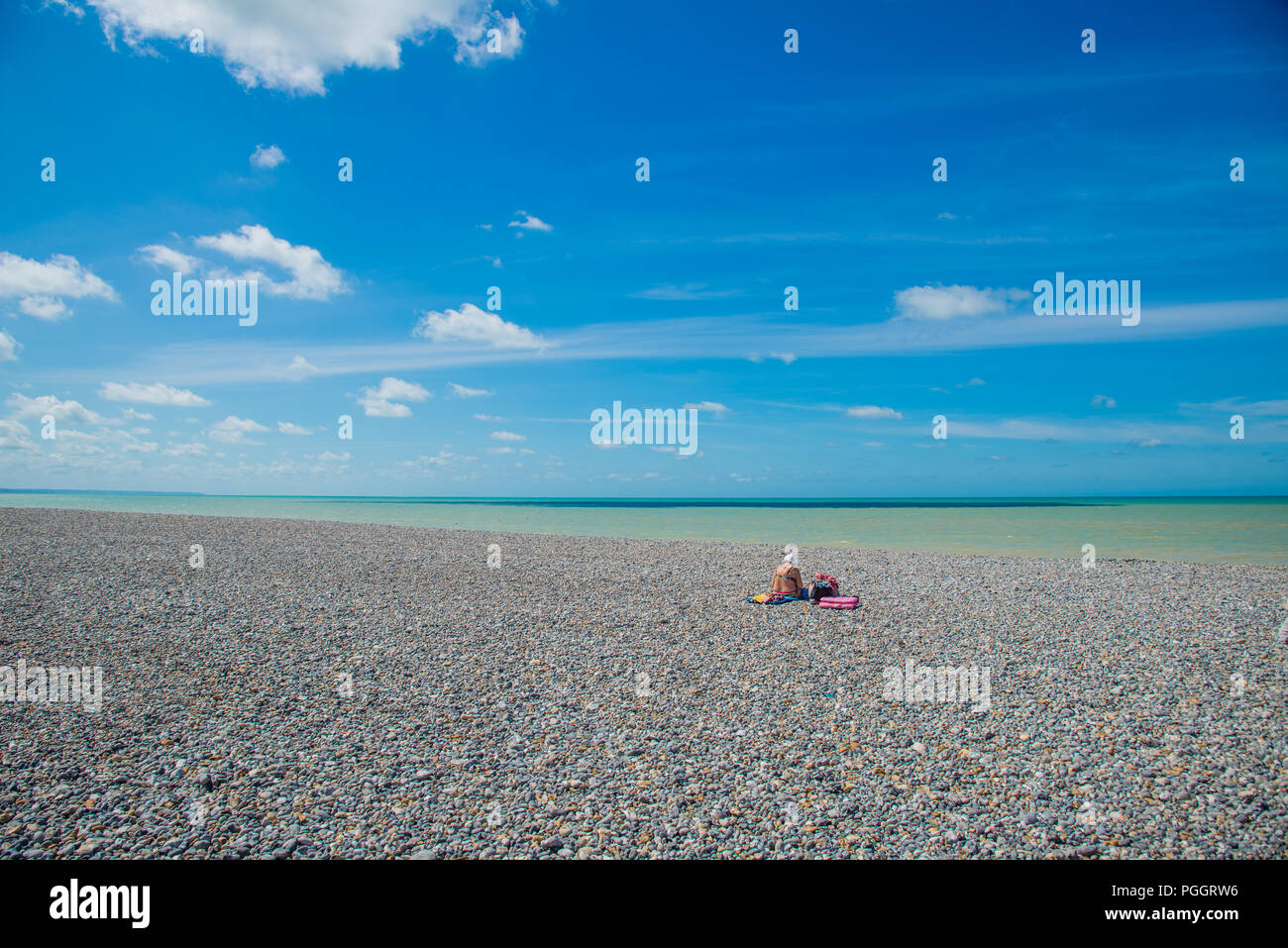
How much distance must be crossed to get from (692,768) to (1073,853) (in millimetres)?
2966

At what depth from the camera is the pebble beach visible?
5031mm

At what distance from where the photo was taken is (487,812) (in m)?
5.30

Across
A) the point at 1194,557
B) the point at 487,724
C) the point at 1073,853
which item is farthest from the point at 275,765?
the point at 1194,557

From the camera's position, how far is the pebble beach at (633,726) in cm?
503

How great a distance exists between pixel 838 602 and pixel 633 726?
282 inches

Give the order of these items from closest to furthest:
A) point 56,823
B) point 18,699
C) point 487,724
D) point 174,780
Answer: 1. point 56,823
2. point 174,780
3. point 487,724
4. point 18,699

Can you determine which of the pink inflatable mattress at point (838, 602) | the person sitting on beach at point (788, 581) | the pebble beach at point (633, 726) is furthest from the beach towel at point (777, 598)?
the pink inflatable mattress at point (838, 602)

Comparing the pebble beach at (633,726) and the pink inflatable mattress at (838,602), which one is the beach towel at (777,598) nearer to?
the pebble beach at (633,726)

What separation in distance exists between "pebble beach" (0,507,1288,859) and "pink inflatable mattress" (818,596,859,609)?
1.28ft

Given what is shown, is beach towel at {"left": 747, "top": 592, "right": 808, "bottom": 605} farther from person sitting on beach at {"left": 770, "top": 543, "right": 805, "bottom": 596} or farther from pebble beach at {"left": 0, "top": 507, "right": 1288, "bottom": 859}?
pebble beach at {"left": 0, "top": 507, "right": 1288, "bottom": 859}

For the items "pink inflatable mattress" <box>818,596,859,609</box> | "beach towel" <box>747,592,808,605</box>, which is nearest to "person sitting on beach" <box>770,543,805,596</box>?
"beach towel" <box>747,592,808,605</box>
